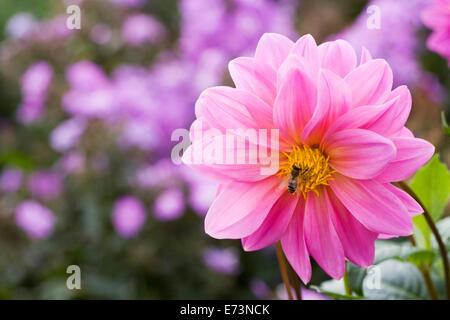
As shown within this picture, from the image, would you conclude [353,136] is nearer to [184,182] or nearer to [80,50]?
[184,182]

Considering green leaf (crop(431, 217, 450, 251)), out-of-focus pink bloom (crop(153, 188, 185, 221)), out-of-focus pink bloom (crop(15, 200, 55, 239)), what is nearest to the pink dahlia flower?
green leaf (crop(431, 217, 450, 251))

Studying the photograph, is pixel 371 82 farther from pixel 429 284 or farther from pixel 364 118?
pixel 429 284

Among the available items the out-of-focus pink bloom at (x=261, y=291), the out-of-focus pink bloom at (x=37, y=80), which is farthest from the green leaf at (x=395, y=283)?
the out-of-focus pink bloom at (x=37, y=80)

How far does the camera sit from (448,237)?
0.42 metres

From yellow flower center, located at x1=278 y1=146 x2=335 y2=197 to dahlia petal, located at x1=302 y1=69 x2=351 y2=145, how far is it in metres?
0.01

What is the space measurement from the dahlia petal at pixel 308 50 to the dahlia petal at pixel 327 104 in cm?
2

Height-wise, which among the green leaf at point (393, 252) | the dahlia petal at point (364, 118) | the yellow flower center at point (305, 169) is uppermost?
the dahlia petal at point (364, 118)

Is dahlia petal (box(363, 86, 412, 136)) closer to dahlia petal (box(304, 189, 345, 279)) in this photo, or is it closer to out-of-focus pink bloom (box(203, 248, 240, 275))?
dahlia petal (box(304, 189, 345, 279))

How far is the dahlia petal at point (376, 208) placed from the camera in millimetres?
324

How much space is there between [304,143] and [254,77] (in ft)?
0.18

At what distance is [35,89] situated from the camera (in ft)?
3.84

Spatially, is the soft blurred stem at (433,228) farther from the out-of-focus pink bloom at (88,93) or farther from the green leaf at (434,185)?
the out-of-focus pink bloom at (88,93)

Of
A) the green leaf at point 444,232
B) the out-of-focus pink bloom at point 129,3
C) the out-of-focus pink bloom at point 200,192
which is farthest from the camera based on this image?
the out-of-focus pink bloom at point 129,3
